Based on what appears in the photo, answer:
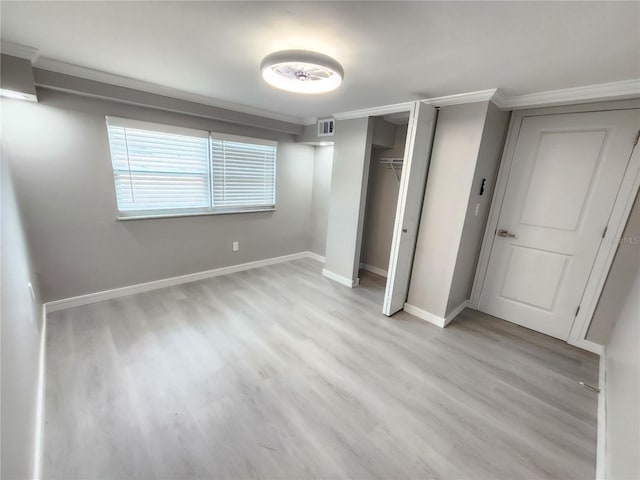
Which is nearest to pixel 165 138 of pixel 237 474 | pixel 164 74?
pixel 164 74

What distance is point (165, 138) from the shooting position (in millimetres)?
2920

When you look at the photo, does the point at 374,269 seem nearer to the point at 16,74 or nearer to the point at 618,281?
the point at 618,281

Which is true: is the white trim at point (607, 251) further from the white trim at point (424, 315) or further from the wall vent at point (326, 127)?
the wall vent at point (326, 127)

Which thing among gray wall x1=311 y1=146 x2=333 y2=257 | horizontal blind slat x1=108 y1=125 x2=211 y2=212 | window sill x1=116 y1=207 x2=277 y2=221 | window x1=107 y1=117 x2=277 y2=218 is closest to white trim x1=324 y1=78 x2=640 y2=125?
gray wall x1=311 y1=146 x2=333 y2=257

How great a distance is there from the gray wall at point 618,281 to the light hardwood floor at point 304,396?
1.17 feet

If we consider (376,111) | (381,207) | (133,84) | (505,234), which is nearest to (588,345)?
(505,234)

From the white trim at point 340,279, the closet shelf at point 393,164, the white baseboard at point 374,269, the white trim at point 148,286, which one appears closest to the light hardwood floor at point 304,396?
the white trim at point 148,286

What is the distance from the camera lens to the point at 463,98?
226 cm

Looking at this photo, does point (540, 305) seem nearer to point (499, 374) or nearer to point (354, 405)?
point (499, 374)

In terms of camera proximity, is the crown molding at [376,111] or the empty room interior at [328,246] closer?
the empty room interior at [328,246]

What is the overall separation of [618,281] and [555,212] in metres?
0.75

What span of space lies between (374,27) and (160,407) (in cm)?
255

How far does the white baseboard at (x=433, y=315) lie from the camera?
2.71 metres

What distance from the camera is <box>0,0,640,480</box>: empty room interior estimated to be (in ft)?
4.43
